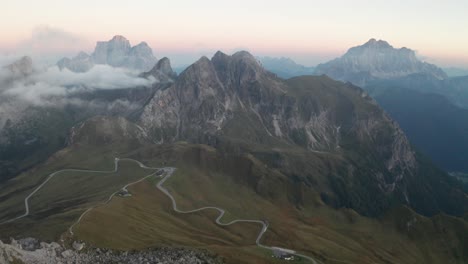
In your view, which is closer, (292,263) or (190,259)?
(190,259)

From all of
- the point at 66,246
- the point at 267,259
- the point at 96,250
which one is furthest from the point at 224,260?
the point at 66,246

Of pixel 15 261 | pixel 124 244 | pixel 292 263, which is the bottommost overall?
pixel 292 263

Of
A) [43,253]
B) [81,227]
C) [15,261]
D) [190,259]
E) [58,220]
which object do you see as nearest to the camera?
[15,261]

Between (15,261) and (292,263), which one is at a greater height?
(15,261)

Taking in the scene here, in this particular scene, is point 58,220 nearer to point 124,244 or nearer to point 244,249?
point 124,244

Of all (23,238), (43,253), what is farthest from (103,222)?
(43,253)

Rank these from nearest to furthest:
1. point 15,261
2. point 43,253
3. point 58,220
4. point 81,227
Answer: point 15,261 < point 43,253 < point 81,227 < point 58,220
